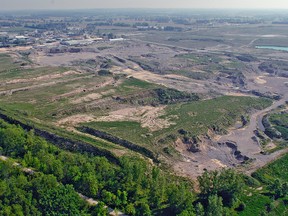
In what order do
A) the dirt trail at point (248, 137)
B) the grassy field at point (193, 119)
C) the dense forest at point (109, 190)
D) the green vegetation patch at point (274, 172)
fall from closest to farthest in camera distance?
1. the dense forest at point (109, 190)
2. the green vegetation patch at point (274, 172)
3. the dirt trail at point (248, 137)
4. the grassy field at point (193, 119)

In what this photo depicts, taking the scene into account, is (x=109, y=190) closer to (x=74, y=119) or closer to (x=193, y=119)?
(x=74, y=119)

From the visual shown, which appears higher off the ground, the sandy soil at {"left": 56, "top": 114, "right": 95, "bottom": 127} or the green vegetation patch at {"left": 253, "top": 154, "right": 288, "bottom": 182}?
the sandy soil at {"left": 56, "top": 114, "right": 95, "bottom": 127}

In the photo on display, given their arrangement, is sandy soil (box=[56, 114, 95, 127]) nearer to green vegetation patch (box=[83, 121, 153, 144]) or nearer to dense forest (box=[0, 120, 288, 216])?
green vegetation patch (box=[83, 121, 153, 144])

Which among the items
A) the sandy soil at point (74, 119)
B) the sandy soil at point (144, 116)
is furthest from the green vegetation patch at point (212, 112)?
the sandy soil at point (74, 119)

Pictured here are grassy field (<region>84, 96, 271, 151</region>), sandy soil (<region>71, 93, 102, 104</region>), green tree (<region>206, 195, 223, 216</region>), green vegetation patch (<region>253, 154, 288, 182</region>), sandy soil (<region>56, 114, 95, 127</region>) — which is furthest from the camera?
sandy soil (<region>71, 93, 102, 104</region>)

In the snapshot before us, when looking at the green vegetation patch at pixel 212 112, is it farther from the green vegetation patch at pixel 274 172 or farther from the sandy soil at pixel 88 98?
the sandy soil at pixel 88 98

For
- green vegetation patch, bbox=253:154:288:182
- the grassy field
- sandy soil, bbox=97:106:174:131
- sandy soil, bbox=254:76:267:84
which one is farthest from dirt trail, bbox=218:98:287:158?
sandy soil, bbox=254:76:267:84

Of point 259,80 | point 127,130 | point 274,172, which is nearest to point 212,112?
point 127,130

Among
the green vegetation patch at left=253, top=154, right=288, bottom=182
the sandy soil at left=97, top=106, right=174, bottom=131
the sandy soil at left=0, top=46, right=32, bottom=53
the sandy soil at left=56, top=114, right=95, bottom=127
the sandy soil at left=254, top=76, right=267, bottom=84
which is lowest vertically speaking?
the green vegetation patch at left=253, top=154, right=288, bottom=182

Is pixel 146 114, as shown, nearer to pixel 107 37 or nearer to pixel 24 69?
pixel 24 69
